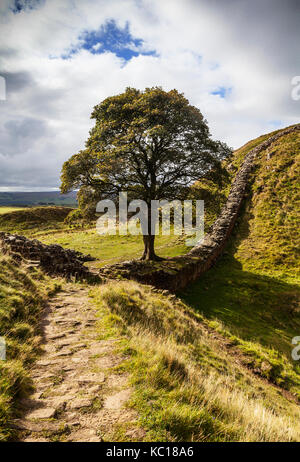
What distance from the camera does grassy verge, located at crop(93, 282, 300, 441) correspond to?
3223 mm

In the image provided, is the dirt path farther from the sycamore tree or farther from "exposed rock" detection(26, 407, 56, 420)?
the sycamore tree

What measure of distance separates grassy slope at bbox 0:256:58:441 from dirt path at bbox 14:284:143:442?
8.3 inches

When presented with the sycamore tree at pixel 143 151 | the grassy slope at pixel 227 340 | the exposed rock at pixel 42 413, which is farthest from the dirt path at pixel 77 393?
the sycamore tree at pixel 143 151

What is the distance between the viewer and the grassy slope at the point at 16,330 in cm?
329

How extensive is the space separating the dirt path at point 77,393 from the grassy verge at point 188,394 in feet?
0.96

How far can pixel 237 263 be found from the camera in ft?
69.1

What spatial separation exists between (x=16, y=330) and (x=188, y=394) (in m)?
4.35

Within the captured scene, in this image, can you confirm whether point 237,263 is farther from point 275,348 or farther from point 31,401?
point 31,401

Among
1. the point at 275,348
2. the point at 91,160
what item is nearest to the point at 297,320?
the point at 275,348

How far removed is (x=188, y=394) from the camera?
398cm

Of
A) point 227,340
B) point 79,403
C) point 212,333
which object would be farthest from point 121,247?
point 79,403

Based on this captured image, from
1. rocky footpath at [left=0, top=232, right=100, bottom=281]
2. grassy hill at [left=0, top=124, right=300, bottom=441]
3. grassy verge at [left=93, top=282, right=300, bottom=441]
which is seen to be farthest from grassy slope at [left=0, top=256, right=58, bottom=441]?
rocky footpath at [left=0, top=232, right=100, bottom=281]

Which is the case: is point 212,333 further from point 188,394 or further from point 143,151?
point 143,151

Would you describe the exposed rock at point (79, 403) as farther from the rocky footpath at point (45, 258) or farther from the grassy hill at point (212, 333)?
the rocky footpath at point (45, 258)
